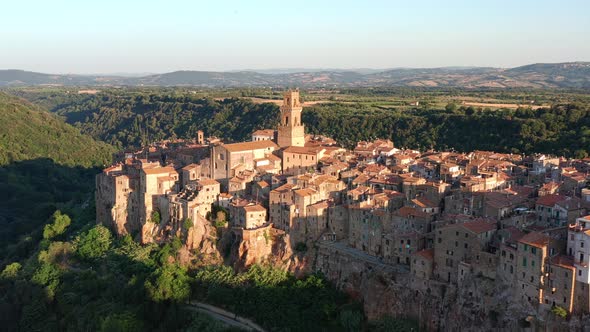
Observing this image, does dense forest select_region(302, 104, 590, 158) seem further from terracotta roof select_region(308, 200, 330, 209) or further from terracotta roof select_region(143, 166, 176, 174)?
terracotta roof select_region(143, 166, 176, 174)

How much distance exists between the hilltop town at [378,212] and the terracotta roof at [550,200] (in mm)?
79

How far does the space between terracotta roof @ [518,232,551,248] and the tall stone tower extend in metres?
26.5

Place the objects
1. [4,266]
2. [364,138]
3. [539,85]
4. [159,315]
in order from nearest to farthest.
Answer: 1. [159,315]
2. [4,266]
3. [364,138]
4. [539,85]

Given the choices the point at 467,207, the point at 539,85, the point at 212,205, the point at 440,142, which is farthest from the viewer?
the point at 539,85

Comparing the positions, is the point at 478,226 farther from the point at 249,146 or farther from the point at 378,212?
the point at 249,146

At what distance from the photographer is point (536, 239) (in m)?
24.5

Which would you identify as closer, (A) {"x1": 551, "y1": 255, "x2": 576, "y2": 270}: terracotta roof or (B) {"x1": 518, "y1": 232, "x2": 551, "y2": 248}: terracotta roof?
(A) {"x1": 551, "y1": 255, "x2": 576, "y2": 270}: terracotta roof

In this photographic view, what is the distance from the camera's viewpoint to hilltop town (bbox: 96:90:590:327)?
25.2 meters

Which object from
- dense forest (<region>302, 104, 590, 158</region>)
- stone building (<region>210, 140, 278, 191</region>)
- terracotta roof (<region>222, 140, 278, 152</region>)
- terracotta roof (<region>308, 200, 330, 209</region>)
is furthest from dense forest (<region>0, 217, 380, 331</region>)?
dense forest (<region>302, 104, 590, 158</region>)

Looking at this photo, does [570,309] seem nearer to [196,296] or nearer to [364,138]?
[196,296]

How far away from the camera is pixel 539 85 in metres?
172

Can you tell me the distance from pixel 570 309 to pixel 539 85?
16142 centimetres

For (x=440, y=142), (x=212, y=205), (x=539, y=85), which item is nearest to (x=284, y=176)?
(x=212, y=205)

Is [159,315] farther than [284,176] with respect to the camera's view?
No
